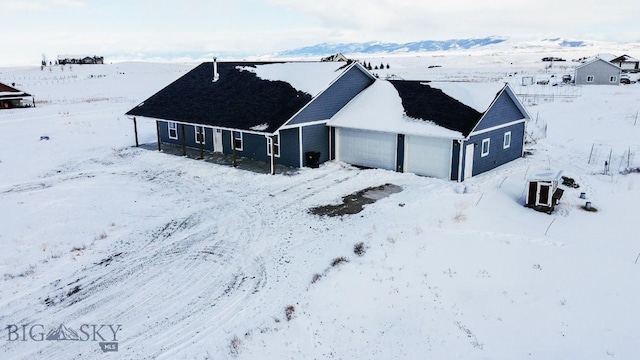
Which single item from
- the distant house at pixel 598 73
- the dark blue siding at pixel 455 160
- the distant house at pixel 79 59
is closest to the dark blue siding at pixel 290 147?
the dark blue siding at pixel 455 160

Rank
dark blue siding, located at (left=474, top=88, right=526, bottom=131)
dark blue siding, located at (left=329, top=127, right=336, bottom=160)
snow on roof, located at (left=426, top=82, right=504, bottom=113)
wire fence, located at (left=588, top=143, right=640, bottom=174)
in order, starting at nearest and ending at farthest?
dark blue siding, located at (left=474, top=88, right=526, bottom=131)
snow on roof, located at (left=426, top=82, right=504, bottom=113)
wire fence, located at (left=588, top=143, right=640, bottom=174)
dark blue siding, located at (left=329, top=127, right=336, bottom=160)

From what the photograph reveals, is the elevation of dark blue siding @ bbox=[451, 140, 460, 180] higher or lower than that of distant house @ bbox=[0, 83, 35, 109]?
lower

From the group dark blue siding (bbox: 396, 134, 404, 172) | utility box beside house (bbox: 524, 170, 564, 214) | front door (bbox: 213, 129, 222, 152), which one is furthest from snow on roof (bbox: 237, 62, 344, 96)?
utility box beside house (bbox: 524, 170, 564, 214)

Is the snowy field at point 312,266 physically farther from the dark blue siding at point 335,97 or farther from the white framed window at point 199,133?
the white framed window at point 199,133

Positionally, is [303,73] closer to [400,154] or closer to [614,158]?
[400,154]

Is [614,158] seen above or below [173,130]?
below

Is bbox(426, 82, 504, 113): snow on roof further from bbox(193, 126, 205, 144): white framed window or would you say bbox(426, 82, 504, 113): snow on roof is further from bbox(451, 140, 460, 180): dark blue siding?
bbox(193, 126, 205, 144): white framed window

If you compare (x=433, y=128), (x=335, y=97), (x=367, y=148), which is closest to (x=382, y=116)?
(x=367, y=148)
